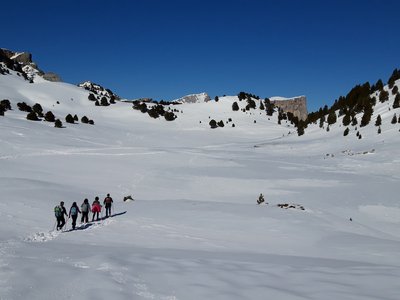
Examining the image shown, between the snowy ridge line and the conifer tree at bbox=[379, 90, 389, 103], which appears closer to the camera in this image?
the snowy ridge line

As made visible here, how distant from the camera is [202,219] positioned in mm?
17125

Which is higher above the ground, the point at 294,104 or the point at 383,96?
the point at 294,104

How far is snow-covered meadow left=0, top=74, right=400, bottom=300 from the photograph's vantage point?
704cm

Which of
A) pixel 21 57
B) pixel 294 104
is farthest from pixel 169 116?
pixel 21 57

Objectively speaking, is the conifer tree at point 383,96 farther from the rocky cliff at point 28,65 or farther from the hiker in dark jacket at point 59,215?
the rocky cliff at point 28,65

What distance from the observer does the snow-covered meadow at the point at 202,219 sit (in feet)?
23.1

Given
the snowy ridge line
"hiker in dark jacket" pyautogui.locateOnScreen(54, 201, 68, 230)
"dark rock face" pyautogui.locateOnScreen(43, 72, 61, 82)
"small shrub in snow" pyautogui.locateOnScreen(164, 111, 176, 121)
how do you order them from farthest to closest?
"dark rock face" pyautogui.locateOnScreen(43, 72, 61, 82)
"small shrub in snow" pyautogui.locateOnScreen(164, 111, 176, 121)
"hiker in dark jacket" pyautogui.locateOnScreen(54, 201, 68, 230)
the snowy ridge line

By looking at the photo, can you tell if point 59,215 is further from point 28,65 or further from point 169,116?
point 28,65

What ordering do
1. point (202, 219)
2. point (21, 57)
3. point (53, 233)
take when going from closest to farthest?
1. point (53, 233)
2. point (202, 219)
3. point (21, 57)

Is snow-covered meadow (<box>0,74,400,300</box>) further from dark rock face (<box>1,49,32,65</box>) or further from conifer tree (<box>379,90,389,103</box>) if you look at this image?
dark rock face (<box>1,49,32,65</box>)

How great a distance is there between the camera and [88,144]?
4388 centimetres

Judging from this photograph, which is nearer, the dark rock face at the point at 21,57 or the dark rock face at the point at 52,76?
the dark rock face at the point at 52,76

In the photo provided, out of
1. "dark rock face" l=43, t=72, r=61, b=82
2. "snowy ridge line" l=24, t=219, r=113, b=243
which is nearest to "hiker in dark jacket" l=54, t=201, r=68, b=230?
"snowy ridge line" l=24, t=219, r=113, b=243

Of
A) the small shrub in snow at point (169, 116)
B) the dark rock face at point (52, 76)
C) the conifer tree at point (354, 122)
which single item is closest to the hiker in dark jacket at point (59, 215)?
the conifer tree at point (354, 122)
